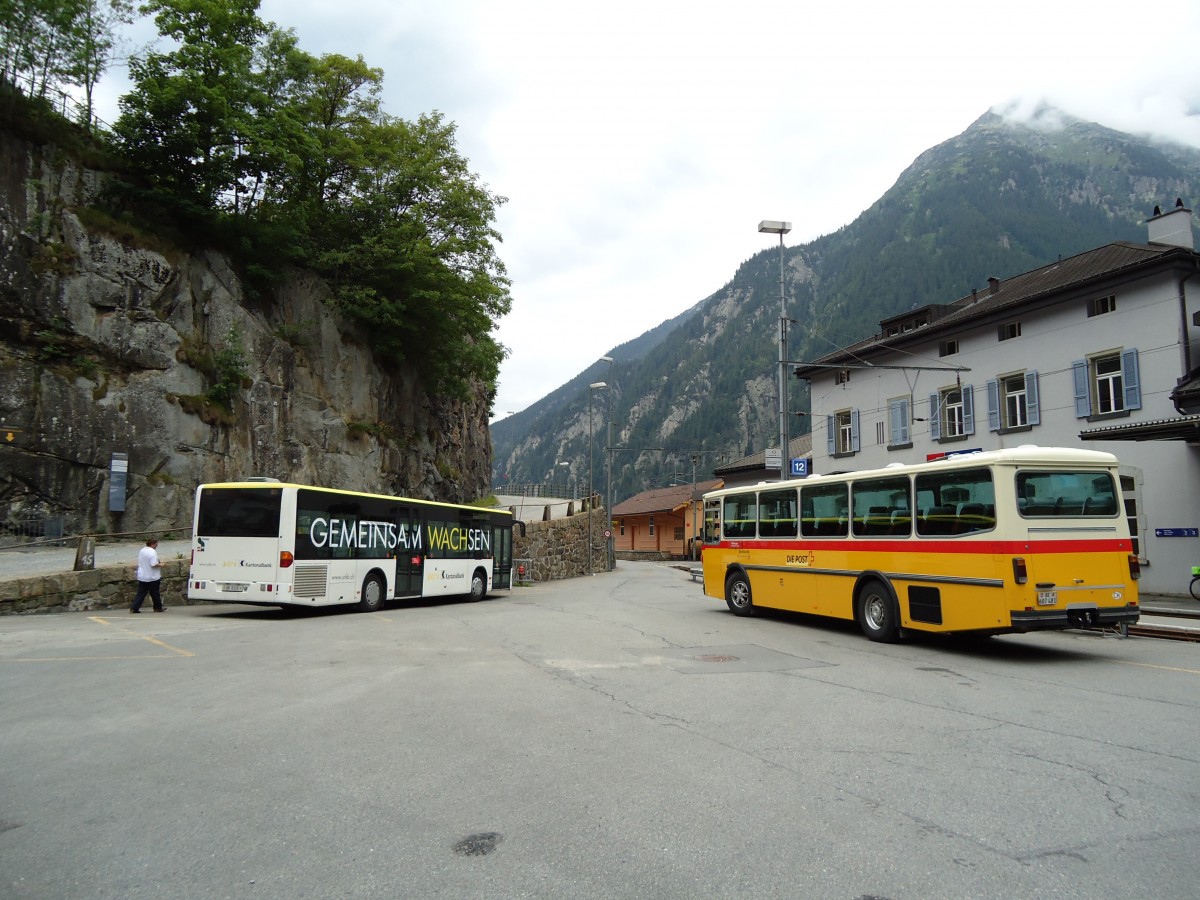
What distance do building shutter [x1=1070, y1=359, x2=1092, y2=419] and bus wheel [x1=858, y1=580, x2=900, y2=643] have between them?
16082 mm

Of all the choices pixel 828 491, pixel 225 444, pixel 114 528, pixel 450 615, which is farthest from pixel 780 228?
pixel 114 528

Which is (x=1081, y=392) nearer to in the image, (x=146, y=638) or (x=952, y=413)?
(x=952, y=413)

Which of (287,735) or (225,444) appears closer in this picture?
(287,735)

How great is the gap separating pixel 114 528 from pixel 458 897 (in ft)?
78.1

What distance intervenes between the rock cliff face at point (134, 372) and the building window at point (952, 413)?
23.7 meters

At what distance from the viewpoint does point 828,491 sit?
49.4 feet

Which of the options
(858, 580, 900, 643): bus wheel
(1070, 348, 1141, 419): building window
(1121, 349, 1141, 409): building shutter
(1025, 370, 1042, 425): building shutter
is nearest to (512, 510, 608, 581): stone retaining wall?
(1025, 370, 1042, 425): building shutter

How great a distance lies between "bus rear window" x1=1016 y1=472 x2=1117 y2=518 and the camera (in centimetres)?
1136

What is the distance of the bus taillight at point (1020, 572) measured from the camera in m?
11.0

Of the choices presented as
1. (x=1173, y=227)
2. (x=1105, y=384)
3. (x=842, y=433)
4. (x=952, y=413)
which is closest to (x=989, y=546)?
(x=1105, y=384)

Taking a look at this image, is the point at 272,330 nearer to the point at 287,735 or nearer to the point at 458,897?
the point at 287,735

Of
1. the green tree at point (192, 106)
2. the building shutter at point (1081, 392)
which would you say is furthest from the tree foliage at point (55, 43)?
the building shutter at point (1081, 392)

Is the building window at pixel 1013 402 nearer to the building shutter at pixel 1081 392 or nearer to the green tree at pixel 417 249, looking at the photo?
the building shutter at pixel 1081 392

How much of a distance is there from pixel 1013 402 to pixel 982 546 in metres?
19.4
